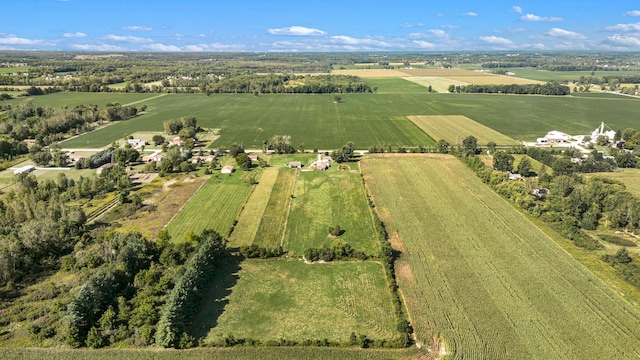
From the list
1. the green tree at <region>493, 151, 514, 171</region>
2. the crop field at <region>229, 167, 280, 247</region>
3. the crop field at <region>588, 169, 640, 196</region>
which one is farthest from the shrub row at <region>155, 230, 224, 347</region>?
the crop field at <region>588, 169, 640, 196</region>

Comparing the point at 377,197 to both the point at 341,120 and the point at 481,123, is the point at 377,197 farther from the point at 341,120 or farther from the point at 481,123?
the point at 481,123

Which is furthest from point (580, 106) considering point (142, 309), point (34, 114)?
point (34, 114)

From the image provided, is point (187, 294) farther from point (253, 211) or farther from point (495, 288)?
point (495, 288)

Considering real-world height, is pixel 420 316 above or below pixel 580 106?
below

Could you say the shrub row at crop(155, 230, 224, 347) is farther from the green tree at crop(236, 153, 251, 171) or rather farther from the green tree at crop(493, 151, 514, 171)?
the green tree at crop(493, 151, 514, 171)

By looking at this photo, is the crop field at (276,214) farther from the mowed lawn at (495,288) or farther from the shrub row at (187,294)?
the mowed lawn at (495,288)

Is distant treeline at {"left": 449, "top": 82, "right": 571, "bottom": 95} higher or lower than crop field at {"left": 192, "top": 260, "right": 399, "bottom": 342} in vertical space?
higher

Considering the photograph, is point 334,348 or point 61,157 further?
point 61,157
